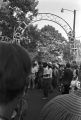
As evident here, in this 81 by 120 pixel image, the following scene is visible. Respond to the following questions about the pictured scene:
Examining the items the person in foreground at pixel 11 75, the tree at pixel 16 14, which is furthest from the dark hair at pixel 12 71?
the tree at pixel 16 14

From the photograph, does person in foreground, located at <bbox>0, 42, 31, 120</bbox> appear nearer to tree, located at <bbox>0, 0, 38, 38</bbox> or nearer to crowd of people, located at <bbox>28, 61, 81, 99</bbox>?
crowd of people, located at <bbox>28, 61, 81, 99</bbox>

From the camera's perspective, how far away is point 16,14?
41.0m

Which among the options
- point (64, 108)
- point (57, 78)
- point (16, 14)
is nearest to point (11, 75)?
point (64, 108)

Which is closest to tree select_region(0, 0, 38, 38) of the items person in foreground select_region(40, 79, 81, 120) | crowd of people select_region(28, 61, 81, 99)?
crowd of people select_region(28, 61, 81, 99)

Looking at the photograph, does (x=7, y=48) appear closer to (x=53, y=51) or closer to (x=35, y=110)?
(x=35, y=110)

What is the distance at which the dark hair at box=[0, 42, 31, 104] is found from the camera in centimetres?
118

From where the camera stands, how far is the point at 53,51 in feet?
131

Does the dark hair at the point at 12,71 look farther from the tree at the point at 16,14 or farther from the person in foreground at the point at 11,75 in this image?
the tree at the point at 16,14

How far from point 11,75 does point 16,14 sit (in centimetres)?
4032

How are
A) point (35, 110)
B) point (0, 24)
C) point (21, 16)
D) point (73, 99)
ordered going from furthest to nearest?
1. point (21, 16)
2. point (0, 24)
3. point (35, 110)
4. point (73, 99)

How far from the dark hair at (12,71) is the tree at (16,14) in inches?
1441

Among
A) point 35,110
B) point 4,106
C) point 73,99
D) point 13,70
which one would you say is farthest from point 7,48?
point 35,110

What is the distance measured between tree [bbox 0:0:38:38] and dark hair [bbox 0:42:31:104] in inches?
1441

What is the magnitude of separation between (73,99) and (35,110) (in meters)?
7.30
